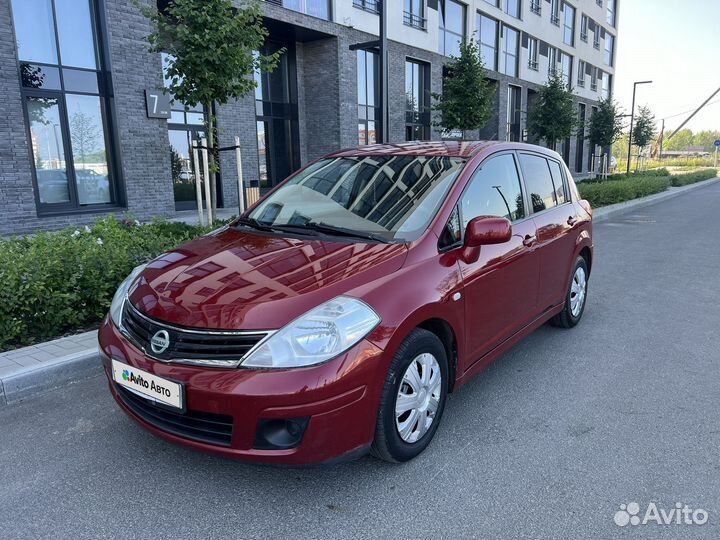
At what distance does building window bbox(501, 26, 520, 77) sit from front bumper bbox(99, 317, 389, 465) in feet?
94.1

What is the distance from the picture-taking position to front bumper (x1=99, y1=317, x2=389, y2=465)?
2328 millimetres

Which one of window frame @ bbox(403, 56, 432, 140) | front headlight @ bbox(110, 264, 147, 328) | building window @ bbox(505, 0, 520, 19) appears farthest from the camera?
building window @ bbox(505, 0, 520, 19)

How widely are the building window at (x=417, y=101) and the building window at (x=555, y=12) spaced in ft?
50.8

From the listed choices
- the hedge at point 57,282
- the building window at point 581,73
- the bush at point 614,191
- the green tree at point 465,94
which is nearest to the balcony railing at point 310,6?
the green tree at point 465,94

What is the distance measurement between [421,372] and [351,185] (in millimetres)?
1500

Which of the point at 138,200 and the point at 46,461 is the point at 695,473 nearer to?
the point at 46,461

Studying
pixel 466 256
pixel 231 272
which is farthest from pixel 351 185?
pixel 231 272

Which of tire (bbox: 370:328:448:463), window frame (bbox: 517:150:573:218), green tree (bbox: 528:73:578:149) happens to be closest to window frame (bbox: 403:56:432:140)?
green tree (bbox: 528:73:578:149)

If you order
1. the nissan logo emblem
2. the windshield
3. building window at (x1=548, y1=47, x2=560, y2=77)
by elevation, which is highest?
building window at (x1=548, y1=47, x2=560, y2=77)

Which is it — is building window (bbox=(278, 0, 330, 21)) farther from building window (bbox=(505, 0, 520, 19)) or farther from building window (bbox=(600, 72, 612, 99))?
building window (bbox=(600, 72, 612, 99))

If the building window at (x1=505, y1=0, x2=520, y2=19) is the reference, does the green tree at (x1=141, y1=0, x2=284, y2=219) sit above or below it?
below

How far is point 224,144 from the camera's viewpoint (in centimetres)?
1605

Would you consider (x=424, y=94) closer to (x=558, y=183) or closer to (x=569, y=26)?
(x=558, y=183)

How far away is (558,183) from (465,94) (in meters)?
11.9
